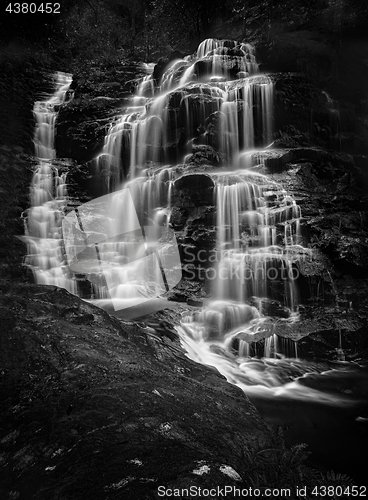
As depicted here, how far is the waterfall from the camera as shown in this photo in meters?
9.23

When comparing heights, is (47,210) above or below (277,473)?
above

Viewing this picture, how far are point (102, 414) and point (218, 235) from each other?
7452mm

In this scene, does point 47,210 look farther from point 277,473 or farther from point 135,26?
point 135,26

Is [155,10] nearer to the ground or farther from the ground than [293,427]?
farther from the ground

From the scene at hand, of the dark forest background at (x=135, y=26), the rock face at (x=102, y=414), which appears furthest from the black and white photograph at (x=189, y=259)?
the dark forest background at (x=135, y=26)

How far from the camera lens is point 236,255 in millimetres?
8875

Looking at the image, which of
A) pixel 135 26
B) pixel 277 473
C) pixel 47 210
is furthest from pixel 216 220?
pixel 135 26

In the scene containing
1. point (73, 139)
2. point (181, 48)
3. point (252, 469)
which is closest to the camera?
point (252, 469)

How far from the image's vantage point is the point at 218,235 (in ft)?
31.4

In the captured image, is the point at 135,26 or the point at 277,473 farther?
the point at 135,26

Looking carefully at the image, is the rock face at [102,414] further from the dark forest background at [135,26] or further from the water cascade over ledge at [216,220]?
the dark forest background at [135,26]

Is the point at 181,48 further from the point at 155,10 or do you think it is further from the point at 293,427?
the point at 293,427

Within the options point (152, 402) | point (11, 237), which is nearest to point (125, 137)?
point (11, 237)

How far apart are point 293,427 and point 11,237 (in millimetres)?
9319
